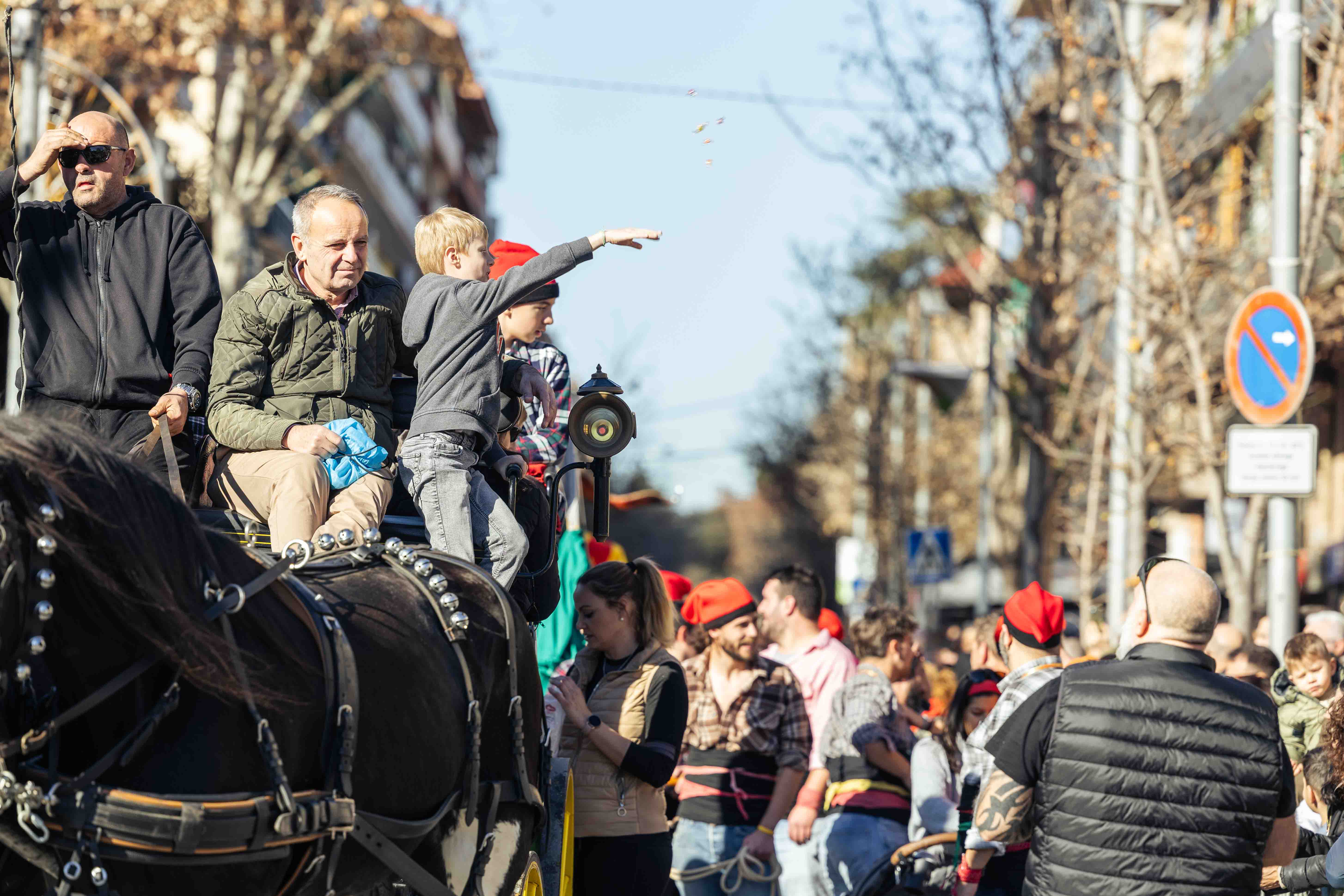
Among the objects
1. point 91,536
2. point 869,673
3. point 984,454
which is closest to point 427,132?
point 984,454

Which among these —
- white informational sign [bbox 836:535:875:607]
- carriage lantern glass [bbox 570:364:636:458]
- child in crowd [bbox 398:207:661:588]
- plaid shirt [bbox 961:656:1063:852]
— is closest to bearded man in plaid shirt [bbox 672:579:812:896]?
plaid shirt [bbox 961:656:1063:852]

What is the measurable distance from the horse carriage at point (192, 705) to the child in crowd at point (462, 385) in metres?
0.84

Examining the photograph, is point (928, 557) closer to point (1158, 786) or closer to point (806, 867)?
point (806, 867)

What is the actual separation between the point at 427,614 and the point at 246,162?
62.3 feet

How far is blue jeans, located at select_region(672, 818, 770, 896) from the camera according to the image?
25.0ft

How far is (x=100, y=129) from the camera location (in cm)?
510

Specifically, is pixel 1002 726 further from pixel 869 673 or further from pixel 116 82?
pixel 116 82

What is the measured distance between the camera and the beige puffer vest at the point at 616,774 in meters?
6.17

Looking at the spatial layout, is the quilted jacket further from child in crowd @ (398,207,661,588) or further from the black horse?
the black horse

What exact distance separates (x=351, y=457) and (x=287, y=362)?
37cm

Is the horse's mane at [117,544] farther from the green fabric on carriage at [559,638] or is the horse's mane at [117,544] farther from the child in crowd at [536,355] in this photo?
the green fabric on carriage at [559,638]

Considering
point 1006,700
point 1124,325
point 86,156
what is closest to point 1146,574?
point 1006,700

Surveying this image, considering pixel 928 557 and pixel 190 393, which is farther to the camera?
pixel 928 557

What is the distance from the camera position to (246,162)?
73.8ft
